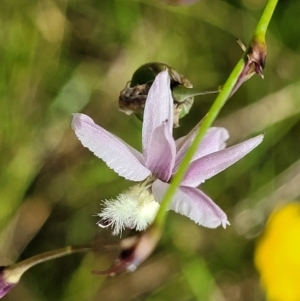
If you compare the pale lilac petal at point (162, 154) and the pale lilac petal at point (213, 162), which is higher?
the pale lilac petal at point (162, 154)

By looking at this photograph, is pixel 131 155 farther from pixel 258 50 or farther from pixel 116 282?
pixel 116 282

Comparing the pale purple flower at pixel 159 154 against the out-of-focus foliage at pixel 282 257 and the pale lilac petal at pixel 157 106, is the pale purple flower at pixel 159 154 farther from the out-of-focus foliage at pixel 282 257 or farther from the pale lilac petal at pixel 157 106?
the out-of-focus foliage at pixel 282 257

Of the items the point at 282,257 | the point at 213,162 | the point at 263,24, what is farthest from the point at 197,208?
the point at 282,257

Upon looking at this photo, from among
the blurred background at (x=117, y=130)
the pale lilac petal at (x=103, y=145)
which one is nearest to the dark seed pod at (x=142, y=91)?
the pale lilac petal at (x=103, y=145)

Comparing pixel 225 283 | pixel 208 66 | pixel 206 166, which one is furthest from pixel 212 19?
pixel 206 166

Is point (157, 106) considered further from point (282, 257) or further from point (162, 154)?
point (282, 257)

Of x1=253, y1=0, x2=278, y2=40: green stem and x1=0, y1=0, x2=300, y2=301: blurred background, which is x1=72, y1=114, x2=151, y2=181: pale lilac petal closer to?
x1=253, y1=0, x2=278, y2=40: green stem

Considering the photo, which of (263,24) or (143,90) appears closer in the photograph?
(263,24)
